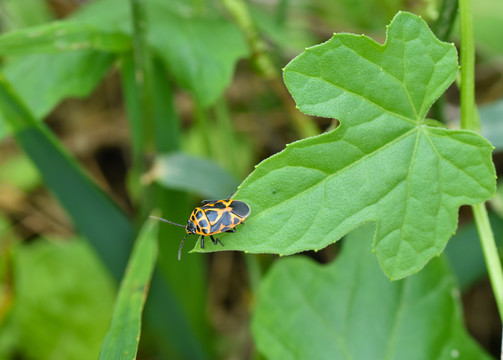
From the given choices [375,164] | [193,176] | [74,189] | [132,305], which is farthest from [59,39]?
[375,164]

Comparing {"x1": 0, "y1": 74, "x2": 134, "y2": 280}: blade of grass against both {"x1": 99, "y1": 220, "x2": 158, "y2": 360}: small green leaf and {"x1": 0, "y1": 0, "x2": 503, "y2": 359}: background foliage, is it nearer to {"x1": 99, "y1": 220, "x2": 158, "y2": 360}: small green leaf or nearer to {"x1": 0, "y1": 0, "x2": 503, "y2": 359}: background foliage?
{"x1": 0, "y1": 0, "x2": 503, "y2": 359}: background foliage

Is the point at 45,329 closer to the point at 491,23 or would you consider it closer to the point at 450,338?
the point at 450,338

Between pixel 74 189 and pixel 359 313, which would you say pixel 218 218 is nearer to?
pixel 359 313

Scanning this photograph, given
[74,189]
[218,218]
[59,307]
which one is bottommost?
[218,218]

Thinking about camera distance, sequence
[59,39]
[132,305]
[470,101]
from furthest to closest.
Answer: [59,39], [132,305], [470,101]

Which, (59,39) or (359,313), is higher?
(59,39)

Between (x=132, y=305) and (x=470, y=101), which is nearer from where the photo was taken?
(x=470, y=101)

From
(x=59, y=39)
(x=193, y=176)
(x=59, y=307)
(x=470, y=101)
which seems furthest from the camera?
(x=59, y=307)

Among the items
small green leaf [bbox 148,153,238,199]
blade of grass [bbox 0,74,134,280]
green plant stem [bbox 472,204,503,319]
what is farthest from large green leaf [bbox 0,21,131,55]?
green plant stem [bbox 472,204,503,319]
